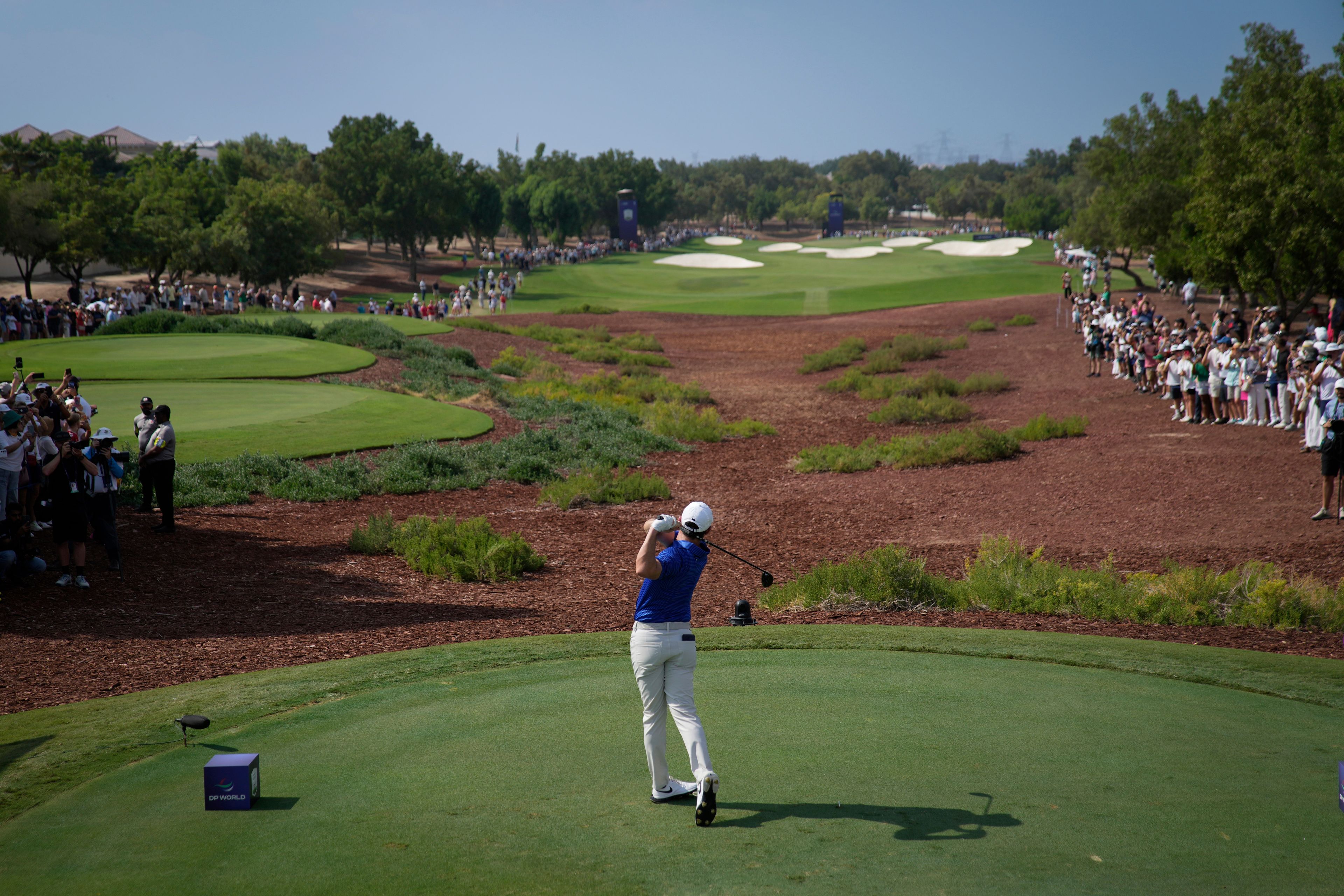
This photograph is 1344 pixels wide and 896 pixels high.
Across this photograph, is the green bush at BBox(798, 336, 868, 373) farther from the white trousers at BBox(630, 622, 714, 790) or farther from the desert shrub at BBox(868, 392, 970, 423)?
the white trousers at BBox(630, 622, 714, 790)

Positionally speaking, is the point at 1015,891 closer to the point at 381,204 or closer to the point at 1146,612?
the point at 1146,612

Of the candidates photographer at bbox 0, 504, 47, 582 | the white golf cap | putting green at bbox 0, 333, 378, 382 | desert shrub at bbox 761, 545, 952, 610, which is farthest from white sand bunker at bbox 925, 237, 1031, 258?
the white golf cap

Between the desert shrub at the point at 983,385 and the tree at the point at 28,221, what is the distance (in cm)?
4076

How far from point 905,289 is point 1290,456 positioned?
5300 centimetres

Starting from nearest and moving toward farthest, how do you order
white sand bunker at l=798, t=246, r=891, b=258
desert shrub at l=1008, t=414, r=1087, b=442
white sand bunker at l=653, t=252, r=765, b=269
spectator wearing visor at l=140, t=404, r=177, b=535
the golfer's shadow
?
the golfer's shadow
spectator wearing visor at l=140, t=404, r=177, b=535
desert shrub at l=1008, t=414, r=1087, b=442
white sand bunker at l=653, t=252, r=765, b=269
white sand bunker at l=798, t=246, r=891, b=258

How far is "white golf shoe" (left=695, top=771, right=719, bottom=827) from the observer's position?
5402 millimetres

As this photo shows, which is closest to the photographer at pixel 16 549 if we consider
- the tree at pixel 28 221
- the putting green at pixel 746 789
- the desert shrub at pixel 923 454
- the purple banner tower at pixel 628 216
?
the putting green at pixel 746 789

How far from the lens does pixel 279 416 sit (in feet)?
77.5

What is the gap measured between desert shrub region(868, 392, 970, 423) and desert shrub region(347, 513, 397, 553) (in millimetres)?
16694

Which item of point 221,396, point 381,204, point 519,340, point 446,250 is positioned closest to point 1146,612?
point 221,396

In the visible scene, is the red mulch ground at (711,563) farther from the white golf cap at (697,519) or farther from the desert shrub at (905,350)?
the desert shrub at (905,350)

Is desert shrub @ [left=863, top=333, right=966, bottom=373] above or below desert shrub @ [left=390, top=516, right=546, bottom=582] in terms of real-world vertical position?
above

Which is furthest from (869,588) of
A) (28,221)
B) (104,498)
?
(28,221)

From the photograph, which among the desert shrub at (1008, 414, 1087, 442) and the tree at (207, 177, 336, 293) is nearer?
the desert shrub at (1008, 414, 1087, 442)
